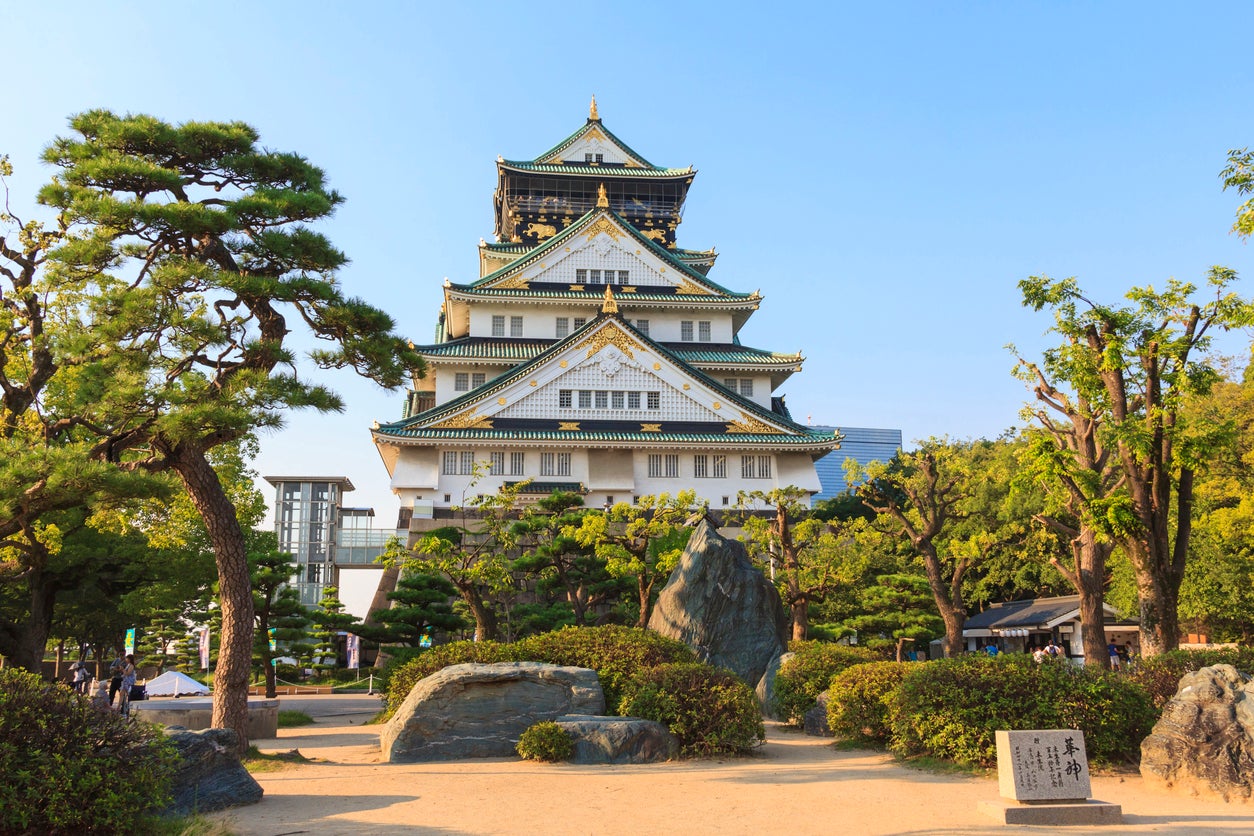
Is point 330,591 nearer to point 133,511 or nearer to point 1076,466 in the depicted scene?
point 133,511

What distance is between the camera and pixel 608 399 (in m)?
39.2

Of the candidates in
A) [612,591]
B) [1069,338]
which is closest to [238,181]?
[1069,338]

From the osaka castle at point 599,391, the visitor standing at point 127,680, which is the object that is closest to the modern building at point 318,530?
the osaka castle at point 599,391

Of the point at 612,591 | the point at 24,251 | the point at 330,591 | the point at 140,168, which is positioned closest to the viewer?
the point at 140,168

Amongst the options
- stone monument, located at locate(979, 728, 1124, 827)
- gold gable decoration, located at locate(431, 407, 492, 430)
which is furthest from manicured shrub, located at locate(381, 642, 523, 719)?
gold gable decoration, located at locate(431, 407, 492, 430)

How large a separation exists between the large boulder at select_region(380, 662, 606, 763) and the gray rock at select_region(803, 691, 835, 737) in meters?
4.27

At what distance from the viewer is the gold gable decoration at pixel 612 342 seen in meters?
39.2

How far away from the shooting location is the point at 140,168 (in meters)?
12.6

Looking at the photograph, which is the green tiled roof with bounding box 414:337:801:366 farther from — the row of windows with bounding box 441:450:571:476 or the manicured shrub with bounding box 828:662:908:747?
the manicured shrub with bounding box 828:662:908:747

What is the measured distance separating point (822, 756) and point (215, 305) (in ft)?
34.9

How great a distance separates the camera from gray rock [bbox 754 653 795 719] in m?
18.2

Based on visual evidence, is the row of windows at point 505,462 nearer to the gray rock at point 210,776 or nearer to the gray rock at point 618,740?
the gray rock at point 618,740

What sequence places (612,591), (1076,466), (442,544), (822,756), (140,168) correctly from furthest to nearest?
(612,591) < (442,544) < (1076,466) < (822,756) < (140,168)

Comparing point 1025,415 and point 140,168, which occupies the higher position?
point 140,168
